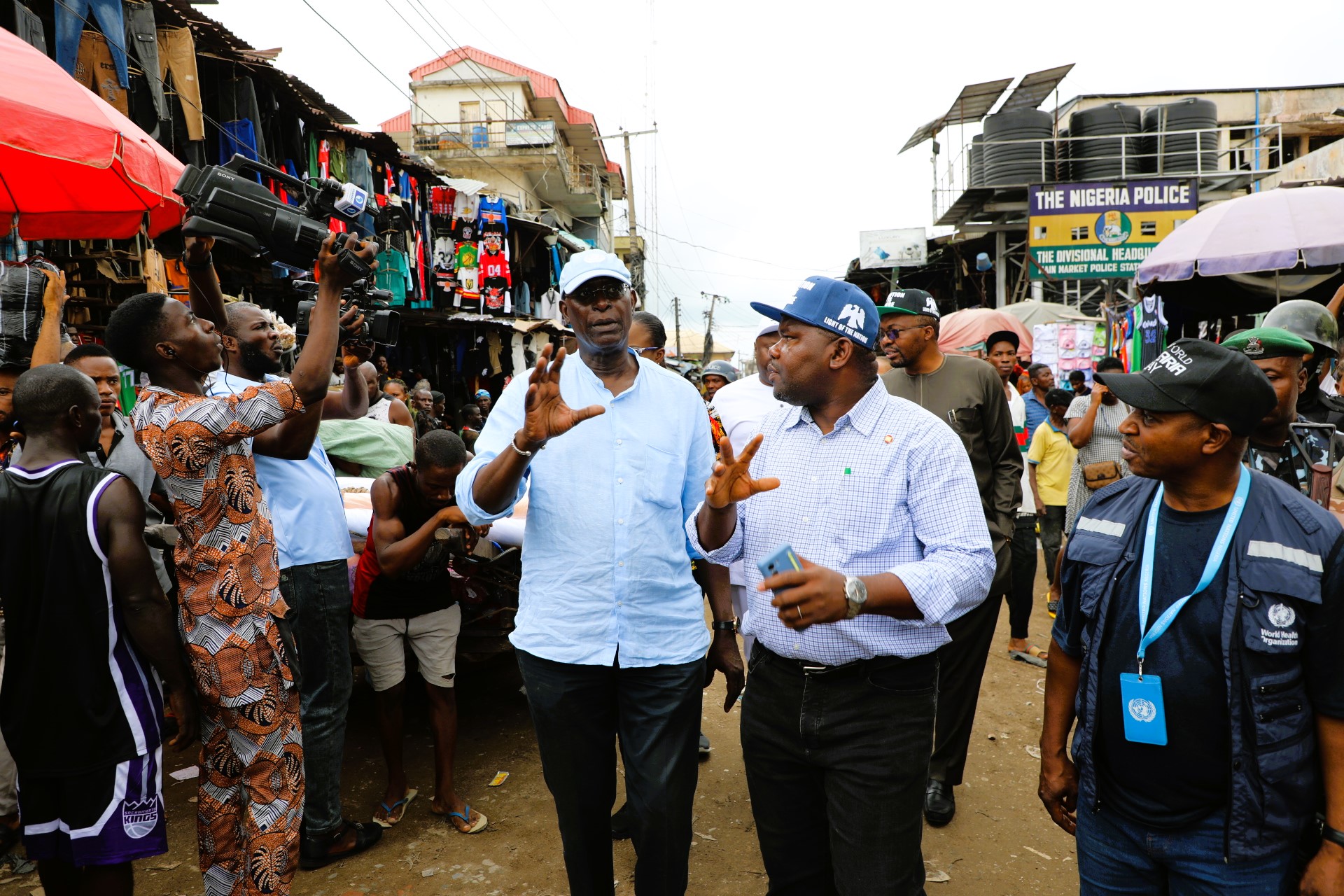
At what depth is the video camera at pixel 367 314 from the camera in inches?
136

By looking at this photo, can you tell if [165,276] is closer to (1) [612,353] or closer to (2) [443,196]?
(1) [612,353]

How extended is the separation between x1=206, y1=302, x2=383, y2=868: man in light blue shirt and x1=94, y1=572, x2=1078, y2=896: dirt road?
0.26 m

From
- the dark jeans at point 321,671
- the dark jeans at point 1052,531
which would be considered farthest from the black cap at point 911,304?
the dark jeans at point 1052,531

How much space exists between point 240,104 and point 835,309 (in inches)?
315

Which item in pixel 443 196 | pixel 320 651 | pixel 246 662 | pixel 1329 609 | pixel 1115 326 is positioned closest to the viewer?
pixel 1329 609

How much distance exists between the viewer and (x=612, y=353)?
8.64 ft

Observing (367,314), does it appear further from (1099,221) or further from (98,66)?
(1099,221)

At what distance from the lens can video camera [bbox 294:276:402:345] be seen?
345 cm

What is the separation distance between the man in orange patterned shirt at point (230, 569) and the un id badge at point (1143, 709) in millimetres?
2482

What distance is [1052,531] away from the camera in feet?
23.1

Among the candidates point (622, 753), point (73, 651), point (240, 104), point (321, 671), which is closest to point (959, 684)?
point (622, 753)

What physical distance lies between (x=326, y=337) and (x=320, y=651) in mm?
1366

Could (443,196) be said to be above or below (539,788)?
above

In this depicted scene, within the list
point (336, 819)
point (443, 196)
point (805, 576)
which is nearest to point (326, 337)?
point (805, 576)
